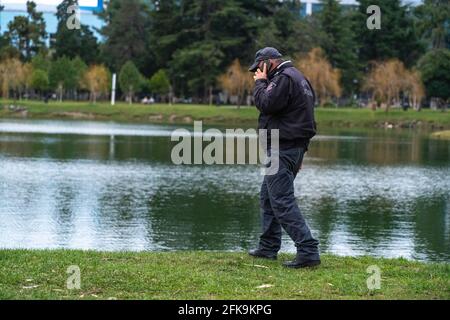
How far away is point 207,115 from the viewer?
74.8 metres

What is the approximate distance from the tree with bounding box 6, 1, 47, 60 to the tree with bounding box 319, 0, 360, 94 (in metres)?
34.9

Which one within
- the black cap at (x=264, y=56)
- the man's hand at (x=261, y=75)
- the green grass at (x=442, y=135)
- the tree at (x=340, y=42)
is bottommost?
the green grass at (x=442, y=135)

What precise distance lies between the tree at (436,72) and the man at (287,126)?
73.5m

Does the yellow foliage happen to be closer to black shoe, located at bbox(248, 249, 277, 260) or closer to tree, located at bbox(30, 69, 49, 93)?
tree, located at bbox(30, 69, 49, 93)

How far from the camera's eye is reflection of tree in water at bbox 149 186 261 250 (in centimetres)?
1559

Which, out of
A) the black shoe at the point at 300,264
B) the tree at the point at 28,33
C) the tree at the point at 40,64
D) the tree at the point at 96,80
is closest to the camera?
the black shoe at the point at 300,264

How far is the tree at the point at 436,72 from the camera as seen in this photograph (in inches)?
3093

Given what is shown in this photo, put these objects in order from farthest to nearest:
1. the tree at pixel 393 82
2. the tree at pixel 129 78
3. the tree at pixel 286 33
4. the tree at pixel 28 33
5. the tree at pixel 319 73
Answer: the tree at pixel 28 33, the tree at pixel 129 78, the tree at pixel 286 33, the tree at pixel 319 73, the tree at pixel 393 82

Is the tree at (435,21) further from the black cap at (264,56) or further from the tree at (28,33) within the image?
the black cap at (264,56)

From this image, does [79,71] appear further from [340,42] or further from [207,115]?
[340,42]

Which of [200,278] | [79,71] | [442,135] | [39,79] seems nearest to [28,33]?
[79,71]

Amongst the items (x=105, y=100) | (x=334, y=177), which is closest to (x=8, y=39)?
(x=105, y=100)

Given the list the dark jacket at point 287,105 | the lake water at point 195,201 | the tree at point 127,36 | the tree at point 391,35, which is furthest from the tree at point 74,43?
the dark jacket at point 287,105

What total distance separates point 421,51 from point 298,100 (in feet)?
289
